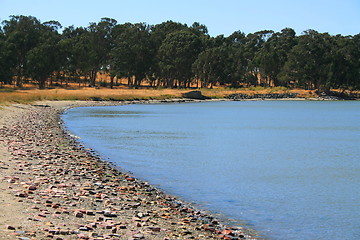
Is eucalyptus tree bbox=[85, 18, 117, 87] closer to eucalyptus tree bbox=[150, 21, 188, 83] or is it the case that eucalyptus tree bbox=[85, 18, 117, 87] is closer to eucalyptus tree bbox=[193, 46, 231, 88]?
eucalyptus tree bbox=[150, 21, 188, 83]

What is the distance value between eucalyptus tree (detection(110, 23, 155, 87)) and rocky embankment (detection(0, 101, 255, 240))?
116m

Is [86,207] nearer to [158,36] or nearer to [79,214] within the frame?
[79,214]

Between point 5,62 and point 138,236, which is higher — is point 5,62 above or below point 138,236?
above

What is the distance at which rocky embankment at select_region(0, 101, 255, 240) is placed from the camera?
30.7 feet

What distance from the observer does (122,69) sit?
133 metres

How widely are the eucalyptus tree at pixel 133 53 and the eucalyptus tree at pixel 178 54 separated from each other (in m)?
4.40

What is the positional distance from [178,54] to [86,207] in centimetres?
12451

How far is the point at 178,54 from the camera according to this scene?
13412 centimetres

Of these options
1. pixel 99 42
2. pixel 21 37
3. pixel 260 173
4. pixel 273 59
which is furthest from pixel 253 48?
pixel 260 173

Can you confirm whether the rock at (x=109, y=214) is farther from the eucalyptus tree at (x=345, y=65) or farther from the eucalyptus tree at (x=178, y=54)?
the eucalyptus tree at (x=345, y=65)

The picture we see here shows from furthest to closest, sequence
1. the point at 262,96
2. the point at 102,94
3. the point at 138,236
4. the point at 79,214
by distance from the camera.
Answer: the point at 262,96 → the point at 102,94 → the point at 79,214 → the point at 138,236

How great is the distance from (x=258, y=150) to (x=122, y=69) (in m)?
107

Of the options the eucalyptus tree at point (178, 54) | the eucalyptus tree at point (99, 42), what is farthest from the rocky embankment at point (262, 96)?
the eucalyptus tree at point (99, 42)

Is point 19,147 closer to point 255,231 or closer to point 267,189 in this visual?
point 267,189
